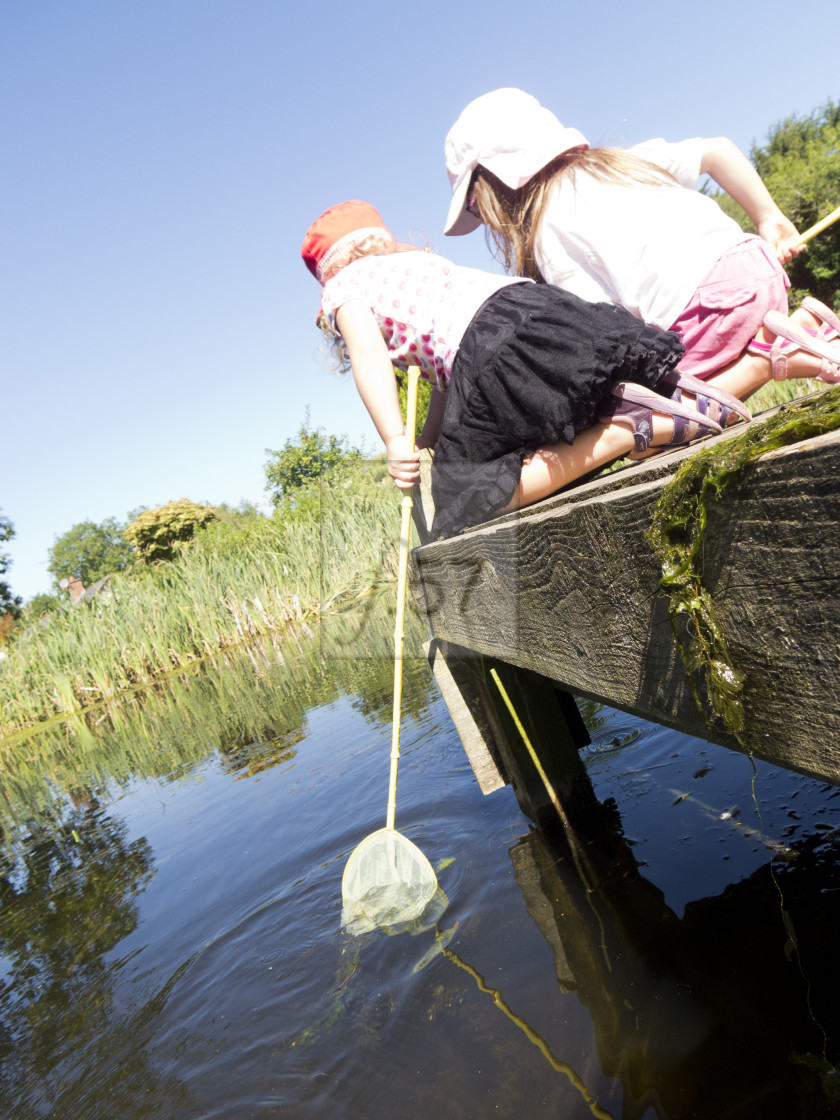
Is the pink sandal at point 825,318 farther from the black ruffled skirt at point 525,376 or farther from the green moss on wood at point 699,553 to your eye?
the green moss on wood at point 699,553

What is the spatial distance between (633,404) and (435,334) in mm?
648

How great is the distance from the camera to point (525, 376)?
1704mm

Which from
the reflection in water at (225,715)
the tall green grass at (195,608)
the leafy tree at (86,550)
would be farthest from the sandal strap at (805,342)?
the leafy tree at (86,550)

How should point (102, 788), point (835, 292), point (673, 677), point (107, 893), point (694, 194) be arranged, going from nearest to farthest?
1. point (673, 677)
2. point (694, 194)
3. point (107, 893)
4. point (102, 788)
5. point (835, 292)

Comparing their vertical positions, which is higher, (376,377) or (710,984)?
(376,377)

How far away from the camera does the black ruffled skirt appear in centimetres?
159

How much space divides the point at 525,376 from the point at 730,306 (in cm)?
51

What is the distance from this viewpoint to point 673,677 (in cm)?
87

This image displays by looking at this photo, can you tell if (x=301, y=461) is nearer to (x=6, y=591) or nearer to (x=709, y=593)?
(x=6, y=591)

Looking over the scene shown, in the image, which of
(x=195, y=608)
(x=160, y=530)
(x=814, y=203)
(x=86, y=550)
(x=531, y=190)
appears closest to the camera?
(x=531, y=190)

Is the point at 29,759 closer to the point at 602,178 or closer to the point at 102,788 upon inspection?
the point at 102,788

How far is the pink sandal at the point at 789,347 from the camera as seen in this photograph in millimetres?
1560

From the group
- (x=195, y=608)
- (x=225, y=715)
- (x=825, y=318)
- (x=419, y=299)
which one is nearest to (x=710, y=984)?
(x=825, y=318)

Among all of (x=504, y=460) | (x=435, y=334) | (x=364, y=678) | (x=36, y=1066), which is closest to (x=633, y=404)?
(x=504, y=460)
